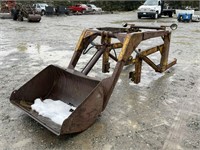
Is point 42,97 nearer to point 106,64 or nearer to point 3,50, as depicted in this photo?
point 106,64

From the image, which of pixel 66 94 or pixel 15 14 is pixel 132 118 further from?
pixel 15 14

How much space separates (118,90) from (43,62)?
234 cm

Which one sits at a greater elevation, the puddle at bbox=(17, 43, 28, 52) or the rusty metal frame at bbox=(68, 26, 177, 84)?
the rusty metal frame at bbox=(68, 26, 177, 84)

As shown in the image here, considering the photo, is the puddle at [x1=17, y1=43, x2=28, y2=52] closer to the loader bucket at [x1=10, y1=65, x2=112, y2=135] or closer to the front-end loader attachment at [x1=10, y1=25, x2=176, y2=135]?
the front-end loader attachment at [x1=10, y1=25, x2=176, y2=135]

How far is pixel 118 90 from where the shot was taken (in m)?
4.18

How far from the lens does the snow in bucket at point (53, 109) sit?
2.89 meters

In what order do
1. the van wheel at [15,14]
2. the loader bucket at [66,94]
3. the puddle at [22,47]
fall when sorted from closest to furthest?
the loader bucket at [66,94], the puddle at [22,47], the van wheel at [15,14]

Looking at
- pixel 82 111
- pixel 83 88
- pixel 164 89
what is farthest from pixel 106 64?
pixel 82 111

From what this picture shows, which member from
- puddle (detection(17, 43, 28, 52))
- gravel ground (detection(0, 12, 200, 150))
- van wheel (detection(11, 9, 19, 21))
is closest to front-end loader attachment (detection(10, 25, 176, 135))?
gravel ground (detection(0, 12, 200, 150))

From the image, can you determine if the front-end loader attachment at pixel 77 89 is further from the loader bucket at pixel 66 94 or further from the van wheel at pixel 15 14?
the van wheel at pixel 15 14

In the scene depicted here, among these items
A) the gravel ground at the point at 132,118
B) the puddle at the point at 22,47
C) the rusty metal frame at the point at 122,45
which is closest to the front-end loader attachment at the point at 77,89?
the rusty metal frame at the point at 122,45

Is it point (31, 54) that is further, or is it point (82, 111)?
point (31, 54)

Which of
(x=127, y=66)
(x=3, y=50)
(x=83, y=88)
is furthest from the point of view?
(x=3, y=50)

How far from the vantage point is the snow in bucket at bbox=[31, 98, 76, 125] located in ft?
9.49
